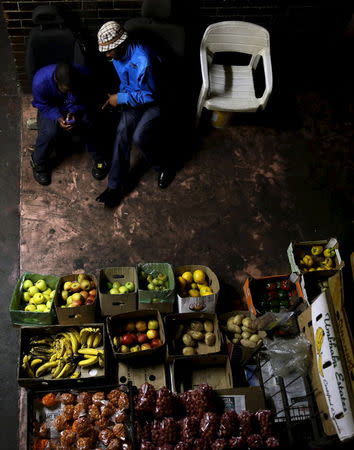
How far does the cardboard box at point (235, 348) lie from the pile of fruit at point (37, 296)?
1.56m

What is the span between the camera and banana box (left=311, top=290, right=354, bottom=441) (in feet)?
10.1

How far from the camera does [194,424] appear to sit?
10.9 feet

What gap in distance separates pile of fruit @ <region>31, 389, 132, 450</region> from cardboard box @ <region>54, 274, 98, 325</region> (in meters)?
0.65

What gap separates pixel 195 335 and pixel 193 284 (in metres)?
0.50

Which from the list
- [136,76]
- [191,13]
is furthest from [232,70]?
[136,76]

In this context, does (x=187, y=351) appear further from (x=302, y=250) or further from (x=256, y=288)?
(x=302, y=250)

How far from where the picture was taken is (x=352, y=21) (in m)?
5.56

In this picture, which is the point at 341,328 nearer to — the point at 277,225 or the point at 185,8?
the point at 277,225

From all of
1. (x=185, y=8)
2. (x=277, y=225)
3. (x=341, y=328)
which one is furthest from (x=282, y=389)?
(x=185, y=8)

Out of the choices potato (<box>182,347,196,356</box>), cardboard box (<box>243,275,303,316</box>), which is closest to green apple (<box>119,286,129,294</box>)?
potato (<box>182,347,196,356</box>)

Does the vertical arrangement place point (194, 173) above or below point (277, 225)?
above

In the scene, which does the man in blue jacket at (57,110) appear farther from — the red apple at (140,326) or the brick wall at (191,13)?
the red apple at (140,326)

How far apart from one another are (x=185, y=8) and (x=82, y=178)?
2131 mm

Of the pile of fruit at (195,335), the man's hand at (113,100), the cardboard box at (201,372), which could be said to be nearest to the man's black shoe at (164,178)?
the man's hand at (113,100)
